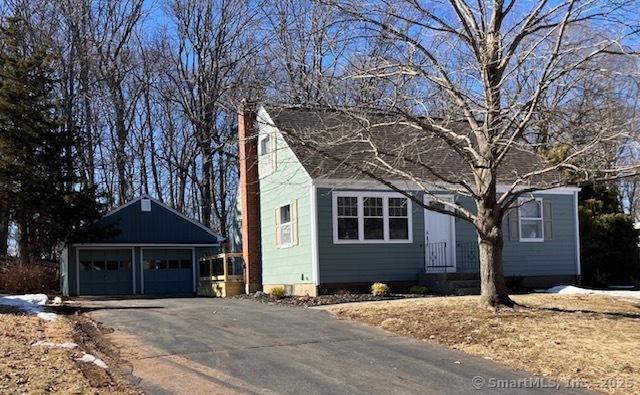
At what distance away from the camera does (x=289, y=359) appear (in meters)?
8.97

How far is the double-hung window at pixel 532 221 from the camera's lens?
20500 millimetres

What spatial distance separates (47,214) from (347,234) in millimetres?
13150

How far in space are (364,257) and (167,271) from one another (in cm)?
1404

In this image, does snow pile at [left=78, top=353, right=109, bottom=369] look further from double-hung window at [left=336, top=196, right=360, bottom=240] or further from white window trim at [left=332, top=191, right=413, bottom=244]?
double-hung window at [left=336, top=196, right=360, bottom=240]

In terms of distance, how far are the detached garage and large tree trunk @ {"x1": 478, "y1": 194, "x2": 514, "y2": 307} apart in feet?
62.2

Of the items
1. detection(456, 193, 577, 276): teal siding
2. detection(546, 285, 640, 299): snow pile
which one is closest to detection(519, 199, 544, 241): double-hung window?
detection(456, 193, 577, 276): teal siding

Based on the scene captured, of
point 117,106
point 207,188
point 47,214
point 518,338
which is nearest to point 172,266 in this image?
point 47,214

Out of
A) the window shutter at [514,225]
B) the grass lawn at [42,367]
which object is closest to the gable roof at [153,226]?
the window shutter at [514,225]

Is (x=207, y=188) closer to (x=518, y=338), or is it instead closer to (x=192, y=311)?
(x=192, y=311)

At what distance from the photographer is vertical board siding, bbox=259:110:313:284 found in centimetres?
1847

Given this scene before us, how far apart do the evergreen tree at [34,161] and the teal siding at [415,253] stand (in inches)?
491

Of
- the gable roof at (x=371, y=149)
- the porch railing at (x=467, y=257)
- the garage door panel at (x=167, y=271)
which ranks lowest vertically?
the garage door panel at (x=167, y=271)

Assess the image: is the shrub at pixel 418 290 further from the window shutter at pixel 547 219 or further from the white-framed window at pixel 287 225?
the window shutter at pixel 547 219

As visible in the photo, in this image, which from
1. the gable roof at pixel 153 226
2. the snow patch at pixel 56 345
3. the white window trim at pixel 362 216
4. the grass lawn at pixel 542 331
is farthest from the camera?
the gable roof at pixel 153 226
